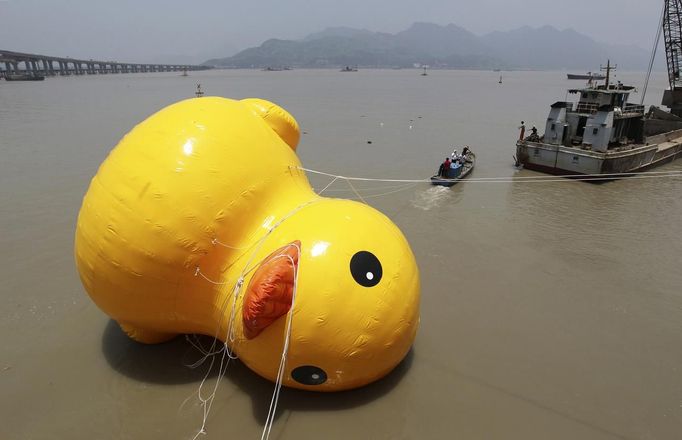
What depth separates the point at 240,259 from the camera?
6211mm

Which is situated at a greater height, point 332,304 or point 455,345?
point 332,304

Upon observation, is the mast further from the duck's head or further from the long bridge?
the long bridge

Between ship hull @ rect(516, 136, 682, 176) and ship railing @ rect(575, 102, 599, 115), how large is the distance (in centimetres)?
268

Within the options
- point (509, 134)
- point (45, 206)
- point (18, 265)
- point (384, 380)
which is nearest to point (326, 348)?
point (384, 380)

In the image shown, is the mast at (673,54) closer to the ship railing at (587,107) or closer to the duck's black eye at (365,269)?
the ship railing at (587,107)

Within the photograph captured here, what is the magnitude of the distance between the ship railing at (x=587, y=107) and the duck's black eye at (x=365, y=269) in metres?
20.8

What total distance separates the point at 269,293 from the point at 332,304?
84cm

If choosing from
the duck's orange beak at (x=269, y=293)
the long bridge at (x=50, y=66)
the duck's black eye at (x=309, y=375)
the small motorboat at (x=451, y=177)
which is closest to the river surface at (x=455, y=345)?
the duck's black eye at (x=309, y=375)

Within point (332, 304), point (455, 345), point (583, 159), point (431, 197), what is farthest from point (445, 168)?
point (332, 304)

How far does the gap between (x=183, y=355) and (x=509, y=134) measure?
98.7ft

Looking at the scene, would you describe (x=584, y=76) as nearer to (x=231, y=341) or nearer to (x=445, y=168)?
(x=445, y=168)

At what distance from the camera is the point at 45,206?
564 inches

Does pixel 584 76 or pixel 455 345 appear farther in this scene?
pixel 584 76

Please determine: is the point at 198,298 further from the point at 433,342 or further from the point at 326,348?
the point at 433,342
